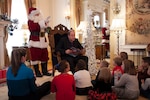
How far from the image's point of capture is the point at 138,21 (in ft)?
20.0

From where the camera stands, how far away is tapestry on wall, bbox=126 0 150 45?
6.00 metres

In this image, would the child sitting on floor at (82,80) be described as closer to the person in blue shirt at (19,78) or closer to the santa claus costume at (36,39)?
the person in blue shirt at (19,78)

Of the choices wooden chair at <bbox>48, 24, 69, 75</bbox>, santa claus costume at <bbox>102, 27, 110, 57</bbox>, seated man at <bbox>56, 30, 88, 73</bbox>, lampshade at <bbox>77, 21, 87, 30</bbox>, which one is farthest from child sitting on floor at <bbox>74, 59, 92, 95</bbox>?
lampshade at <bbox>77, 21, 87, 30</bbox>

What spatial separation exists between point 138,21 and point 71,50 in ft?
8.82

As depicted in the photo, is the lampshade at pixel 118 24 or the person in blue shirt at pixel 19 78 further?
the lampshade at pixel 118 24

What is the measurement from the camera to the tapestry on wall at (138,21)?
600 centimetres

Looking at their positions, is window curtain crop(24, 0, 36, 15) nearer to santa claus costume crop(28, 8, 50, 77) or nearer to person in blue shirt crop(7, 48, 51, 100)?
santa claus costume crop(28, 8, 50, 77)

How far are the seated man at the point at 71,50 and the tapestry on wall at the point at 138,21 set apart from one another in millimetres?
2260

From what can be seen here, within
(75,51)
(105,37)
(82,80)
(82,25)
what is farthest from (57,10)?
(82,80)

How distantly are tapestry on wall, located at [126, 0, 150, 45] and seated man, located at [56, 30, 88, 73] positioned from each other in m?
2.26

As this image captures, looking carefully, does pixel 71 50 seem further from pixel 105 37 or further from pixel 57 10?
pixel 57 10

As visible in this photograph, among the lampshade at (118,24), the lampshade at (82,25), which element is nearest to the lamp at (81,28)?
the lampshade at (82,25)

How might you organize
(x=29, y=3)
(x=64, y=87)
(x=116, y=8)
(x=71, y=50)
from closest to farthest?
(x=64, y=87), (x=71, y=50), (x=116, y=8), (x=29, y=3)

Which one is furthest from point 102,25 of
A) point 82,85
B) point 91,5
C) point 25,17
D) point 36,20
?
point 82,85
